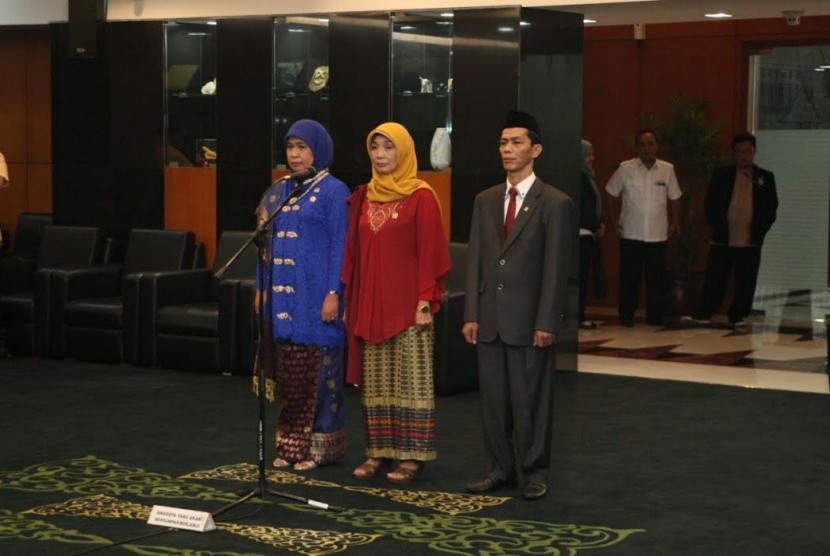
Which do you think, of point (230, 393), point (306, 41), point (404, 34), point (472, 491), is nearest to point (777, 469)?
point (472, 491)

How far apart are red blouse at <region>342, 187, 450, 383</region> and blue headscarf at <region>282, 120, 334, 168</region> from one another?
361mm

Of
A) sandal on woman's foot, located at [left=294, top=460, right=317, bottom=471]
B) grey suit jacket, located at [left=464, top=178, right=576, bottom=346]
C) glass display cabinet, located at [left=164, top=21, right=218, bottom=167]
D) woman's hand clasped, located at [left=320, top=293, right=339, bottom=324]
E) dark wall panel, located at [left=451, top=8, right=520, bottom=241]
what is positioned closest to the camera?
grey suit jacket, located at [left=464, top=178, right=576, bottom=346]

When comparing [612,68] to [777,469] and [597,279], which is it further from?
[777,469]

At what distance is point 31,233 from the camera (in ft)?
38.1

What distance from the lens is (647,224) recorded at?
12516 millimetres

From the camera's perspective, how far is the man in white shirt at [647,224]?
12492mm

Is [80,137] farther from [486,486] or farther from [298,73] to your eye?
[486,486]

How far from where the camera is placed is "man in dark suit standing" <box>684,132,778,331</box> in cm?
1226

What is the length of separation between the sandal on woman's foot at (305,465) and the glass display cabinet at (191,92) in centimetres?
440

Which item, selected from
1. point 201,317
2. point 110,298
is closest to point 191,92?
point 110,298

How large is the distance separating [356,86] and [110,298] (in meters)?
2.33

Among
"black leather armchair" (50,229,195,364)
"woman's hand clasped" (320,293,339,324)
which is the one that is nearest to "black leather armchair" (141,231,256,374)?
"black leather armchair" (50,229,195,364)

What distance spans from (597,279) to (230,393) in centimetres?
466

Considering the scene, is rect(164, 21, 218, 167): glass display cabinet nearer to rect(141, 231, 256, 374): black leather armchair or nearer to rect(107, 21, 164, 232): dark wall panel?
rect(107, 21, 164, 232): dark wall panel
